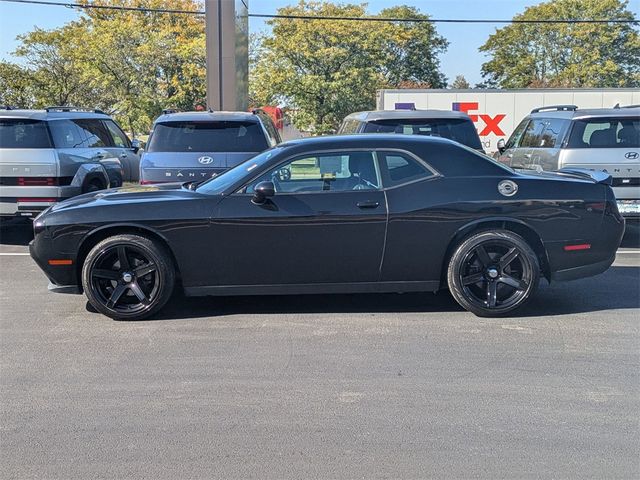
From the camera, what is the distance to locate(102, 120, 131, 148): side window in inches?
508

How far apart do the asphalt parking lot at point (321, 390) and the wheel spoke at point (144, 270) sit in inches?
17.0

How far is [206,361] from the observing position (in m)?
5.11

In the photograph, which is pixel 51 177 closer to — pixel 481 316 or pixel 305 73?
pixel 481 316

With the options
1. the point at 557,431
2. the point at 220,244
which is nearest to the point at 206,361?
the point at 220,244

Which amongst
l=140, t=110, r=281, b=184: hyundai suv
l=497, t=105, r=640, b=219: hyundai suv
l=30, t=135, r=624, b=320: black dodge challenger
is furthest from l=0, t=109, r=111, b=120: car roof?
l=497, t=105, r=640, b=219: hyundai suv

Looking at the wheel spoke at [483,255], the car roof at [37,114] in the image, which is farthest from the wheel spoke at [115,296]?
the car roof at [37,114]

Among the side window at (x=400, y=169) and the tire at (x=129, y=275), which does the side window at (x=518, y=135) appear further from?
the tire at (x=129, y=275)

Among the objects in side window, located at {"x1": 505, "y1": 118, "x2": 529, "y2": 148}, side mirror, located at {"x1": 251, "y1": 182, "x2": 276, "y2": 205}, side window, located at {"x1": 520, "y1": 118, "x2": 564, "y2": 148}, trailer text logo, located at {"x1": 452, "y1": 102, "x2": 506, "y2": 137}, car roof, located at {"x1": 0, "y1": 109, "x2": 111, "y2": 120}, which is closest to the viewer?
side mirror, located at {"x1": 251, "y1": 182, "x2": 276, "y2": 205}

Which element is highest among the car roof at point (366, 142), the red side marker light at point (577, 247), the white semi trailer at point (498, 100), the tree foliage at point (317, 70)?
the tree foliage at point (317, 70)

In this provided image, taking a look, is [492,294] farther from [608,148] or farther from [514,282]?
[608,148]

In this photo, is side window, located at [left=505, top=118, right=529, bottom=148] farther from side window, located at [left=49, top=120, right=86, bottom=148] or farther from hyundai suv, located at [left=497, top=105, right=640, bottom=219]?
side window, located at [left=49, top=120, right=86, bottom=148]

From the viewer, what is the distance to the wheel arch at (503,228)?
6.18 metres

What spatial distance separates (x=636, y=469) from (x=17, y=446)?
326 cm

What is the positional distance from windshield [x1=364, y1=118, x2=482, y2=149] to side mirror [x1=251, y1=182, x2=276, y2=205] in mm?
4320
